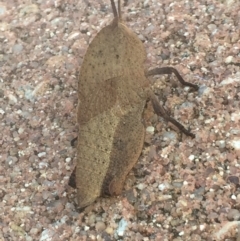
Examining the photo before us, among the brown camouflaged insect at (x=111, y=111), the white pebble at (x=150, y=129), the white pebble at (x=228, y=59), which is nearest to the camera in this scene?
the brown camouflaged insect at (x=111, y=111)

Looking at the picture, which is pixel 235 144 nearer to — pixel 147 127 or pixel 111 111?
pixel 147 127

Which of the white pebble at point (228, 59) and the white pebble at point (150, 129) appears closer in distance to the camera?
the white pebble at point (150, 129)

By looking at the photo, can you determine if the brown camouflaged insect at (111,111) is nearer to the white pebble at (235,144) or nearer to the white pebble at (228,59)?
the white pebble at (235,144)

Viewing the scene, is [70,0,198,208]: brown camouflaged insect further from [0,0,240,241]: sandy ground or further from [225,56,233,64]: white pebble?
[225,56,233,64]: white pebble

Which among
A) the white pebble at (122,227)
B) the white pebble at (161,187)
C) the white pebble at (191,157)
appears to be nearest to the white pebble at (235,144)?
the white pebble at (191,157)

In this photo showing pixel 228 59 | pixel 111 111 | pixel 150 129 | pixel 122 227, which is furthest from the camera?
pixel 228 59

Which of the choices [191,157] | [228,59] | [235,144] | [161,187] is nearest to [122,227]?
[161,187]
